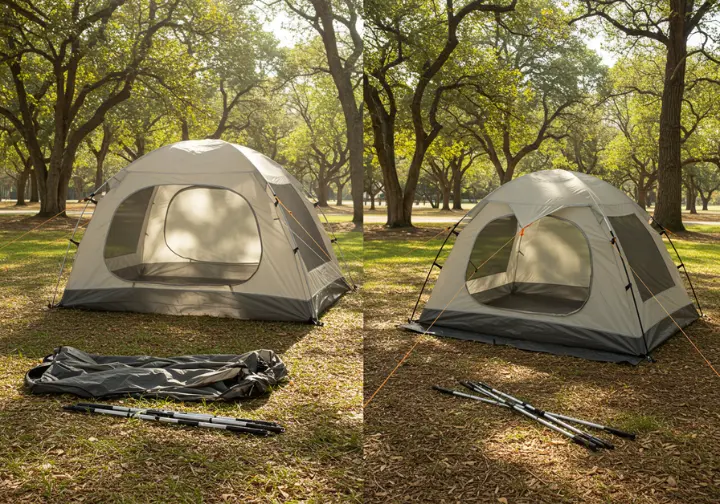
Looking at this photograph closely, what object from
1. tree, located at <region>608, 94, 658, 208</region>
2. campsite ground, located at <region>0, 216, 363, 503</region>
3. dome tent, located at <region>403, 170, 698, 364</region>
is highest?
tree, located at <region>608, 94, 658, 208</region>

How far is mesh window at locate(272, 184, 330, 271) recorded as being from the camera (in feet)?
A: 23.0

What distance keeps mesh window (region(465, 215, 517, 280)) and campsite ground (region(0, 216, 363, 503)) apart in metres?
1.50

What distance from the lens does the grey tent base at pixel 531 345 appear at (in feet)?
17.3

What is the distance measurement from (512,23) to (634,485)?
572 inches

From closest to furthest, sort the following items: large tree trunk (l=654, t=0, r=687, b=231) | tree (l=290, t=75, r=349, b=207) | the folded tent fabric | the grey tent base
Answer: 1. the folded tent fabric
2. the grey tent base
3. large tree trunk (l=654, t=0, r=687, b=231)
4. tree (l=290, t=75, r=349, b=207)

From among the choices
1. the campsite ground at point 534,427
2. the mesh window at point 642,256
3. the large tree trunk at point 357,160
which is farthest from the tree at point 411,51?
the campsite ground at point 534,427

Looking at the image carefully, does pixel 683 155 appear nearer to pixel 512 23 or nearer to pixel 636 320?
pixel 512 23

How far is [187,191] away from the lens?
8.77m

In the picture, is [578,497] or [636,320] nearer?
[578,497]


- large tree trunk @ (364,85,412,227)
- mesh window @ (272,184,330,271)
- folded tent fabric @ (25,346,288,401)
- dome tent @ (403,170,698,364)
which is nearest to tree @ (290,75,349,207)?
large tree trunk @ (364,85,412,227)

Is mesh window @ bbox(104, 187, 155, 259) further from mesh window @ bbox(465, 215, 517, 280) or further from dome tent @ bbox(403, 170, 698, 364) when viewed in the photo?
mesh window @ bbox(465, 215, 517, 280)

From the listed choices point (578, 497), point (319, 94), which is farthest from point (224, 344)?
point (319, 94)

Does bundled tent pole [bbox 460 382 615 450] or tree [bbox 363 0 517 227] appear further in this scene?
tree [bbox 363 0 517 227]

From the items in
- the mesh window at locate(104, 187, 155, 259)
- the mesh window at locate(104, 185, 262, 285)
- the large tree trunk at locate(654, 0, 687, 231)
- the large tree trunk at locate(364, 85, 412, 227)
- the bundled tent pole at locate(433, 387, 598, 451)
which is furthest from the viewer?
the large tree trunk at locate(364, 85, 412, 227)
